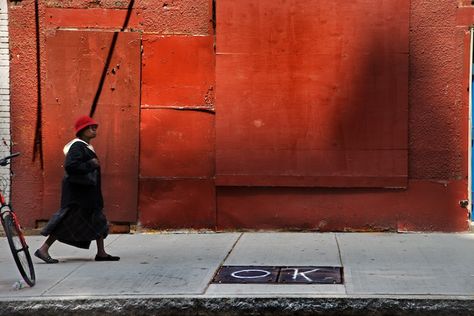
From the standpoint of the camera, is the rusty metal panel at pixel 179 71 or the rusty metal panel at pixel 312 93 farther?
the rusty metal panel at pixel 179 71

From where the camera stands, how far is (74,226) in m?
6.44

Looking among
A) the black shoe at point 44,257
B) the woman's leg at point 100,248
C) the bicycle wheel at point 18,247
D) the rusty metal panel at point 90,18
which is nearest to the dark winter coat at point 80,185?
the woman's leg at point 100,248

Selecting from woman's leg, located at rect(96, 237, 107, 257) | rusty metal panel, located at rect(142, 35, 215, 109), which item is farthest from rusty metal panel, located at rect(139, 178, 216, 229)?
woman's leg, located at rect(96, 237, 107, 257)

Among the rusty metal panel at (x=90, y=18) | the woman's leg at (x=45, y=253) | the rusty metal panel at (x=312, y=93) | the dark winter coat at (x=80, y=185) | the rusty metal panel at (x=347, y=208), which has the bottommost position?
the woman's leg at (x=45, y=253)

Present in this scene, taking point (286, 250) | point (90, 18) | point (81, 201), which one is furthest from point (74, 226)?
point (90, 18)

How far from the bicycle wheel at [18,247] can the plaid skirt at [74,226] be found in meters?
0.79

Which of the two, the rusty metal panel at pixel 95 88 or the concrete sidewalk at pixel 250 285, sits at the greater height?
the rusty metal panel at pixel 95 88

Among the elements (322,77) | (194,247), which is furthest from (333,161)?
(194,247)

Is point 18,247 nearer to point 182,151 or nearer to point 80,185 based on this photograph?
point 80,185

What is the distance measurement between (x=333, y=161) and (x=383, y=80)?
1.28 metres

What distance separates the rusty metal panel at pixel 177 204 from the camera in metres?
8.31

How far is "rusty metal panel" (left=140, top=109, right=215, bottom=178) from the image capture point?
327 inches

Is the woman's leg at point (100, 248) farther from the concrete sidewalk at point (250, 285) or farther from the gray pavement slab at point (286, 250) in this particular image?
the gray pavement slab at point (286, 250)

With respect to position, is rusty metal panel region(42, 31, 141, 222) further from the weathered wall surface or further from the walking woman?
the walking woman
